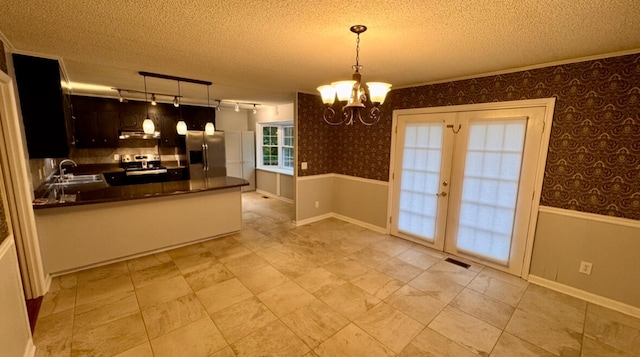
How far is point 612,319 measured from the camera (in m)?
2.36

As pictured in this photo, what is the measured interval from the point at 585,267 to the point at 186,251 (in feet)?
15.3

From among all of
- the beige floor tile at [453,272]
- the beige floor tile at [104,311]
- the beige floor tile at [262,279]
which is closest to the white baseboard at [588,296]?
the beige floor tile at [453,272]

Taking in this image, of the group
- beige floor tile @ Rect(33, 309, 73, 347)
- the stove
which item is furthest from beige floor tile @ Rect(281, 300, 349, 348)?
the stove

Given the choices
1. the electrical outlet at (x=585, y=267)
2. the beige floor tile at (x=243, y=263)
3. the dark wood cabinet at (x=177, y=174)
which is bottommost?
the beige floor tile at (x=243, y=263)

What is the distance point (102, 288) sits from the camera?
2.72m

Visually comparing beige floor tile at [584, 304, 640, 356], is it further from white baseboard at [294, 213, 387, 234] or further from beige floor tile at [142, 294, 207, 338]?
Answer: beige floor tile at [142, 294, 207, 338]

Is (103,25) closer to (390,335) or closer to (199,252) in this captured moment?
(199,252)

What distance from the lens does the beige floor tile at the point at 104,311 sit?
2.21m

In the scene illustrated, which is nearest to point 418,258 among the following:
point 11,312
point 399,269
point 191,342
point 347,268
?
point 399,269

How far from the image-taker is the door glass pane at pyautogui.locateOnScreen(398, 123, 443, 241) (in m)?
3.72

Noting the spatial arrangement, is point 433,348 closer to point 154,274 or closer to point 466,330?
point 466,330

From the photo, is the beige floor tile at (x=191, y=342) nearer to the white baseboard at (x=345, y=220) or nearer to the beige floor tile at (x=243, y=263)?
the beige floor tile at (x=243, y=263)

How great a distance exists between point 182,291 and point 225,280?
1.40 ft

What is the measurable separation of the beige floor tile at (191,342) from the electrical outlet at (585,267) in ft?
11.5
